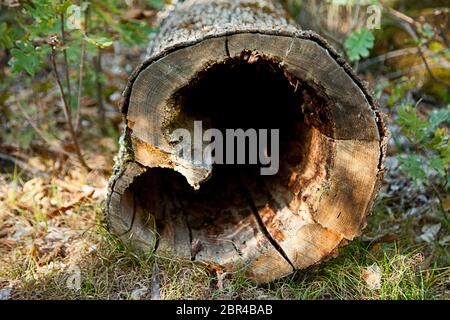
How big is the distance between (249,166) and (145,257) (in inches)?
37.5

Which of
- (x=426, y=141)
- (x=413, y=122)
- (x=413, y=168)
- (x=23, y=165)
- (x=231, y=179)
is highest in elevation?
(x=413, y=122)

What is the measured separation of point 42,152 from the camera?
3869 mm

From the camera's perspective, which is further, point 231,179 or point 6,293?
point 231,179

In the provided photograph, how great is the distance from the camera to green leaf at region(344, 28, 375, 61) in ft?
10.9

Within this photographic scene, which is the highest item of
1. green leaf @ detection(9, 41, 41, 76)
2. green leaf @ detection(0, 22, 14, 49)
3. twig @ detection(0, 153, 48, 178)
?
green leaf @ detection(0, 22, 14, 49)

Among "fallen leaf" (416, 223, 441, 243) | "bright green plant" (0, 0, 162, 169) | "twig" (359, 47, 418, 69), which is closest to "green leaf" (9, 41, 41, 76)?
"bright green plant" (0, 0, 162, 169)

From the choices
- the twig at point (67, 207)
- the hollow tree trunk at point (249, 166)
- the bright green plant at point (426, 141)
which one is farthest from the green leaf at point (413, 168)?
the twig at point (67, 207)

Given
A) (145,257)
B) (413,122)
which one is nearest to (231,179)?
(145,257)

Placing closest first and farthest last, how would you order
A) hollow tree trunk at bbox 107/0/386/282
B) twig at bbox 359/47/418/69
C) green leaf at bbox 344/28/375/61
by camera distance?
hollow tree trunk at bbox 107/0/386/282 < green leaf at bbox 344/28/375/61 < twig at bbox 359/47/418/69

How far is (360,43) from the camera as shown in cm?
333

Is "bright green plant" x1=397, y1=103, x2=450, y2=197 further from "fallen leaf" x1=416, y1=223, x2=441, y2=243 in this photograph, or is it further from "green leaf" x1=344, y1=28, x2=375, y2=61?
"green leaf" x1=344, y1=28, x2=375, y2=61

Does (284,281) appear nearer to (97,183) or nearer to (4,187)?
(97,183)

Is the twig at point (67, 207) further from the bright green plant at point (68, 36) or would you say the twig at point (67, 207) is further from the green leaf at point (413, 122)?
the green leaf at point (413, 122)

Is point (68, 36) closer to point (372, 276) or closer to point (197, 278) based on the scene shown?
point (197, 278)
